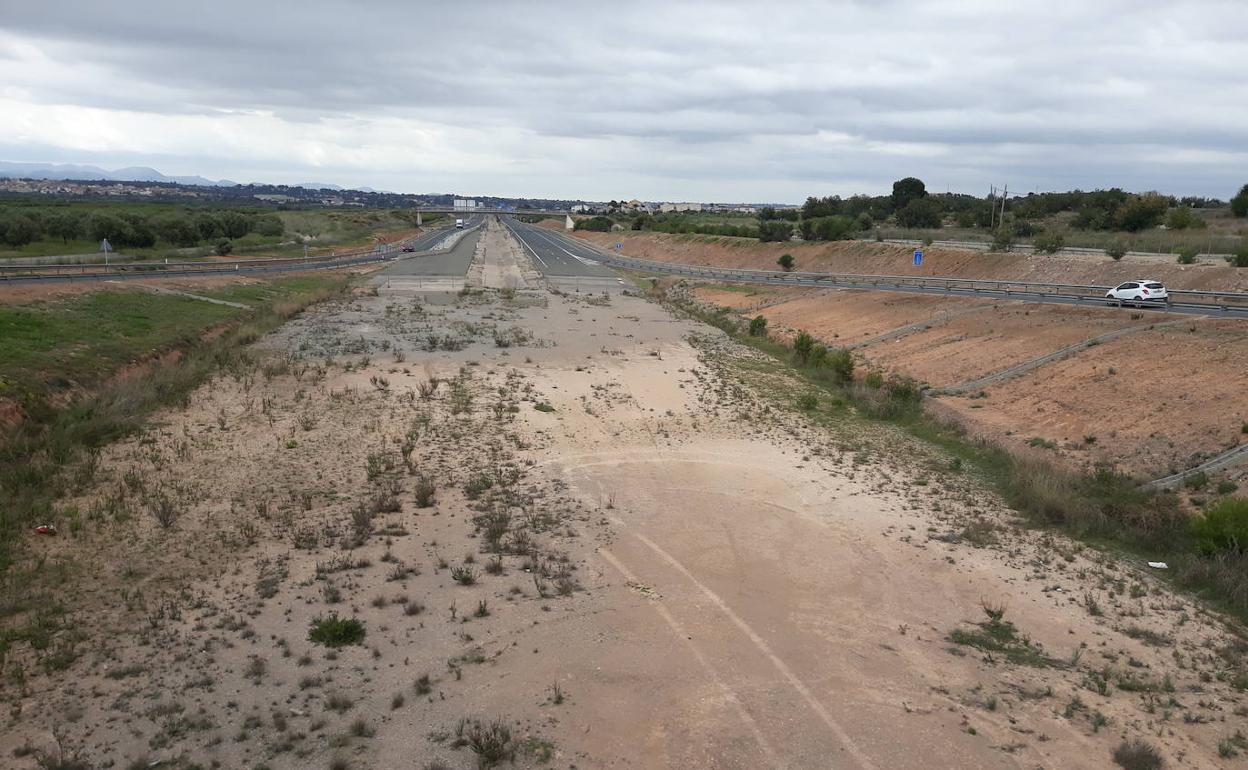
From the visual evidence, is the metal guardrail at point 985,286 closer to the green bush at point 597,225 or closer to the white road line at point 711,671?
the white road line at point 711,671

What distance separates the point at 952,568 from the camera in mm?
15805

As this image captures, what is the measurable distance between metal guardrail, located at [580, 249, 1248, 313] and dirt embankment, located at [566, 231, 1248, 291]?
2.92 meters

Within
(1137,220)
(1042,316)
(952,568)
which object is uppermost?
(1137,220)

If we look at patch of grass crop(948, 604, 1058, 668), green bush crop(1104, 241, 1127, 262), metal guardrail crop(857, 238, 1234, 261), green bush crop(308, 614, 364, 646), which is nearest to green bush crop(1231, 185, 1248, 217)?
metal guardrail crop(857, 238, 1234, 261)

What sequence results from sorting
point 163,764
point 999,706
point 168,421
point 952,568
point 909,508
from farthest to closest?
point 168,421 → point 909,508 → point 952,568 → point 999,706 → point 163,764

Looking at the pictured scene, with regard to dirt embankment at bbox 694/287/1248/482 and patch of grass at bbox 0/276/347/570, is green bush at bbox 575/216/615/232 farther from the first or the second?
patch of grass at bbox 0/276/347/570

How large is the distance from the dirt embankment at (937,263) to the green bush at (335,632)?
165 feet

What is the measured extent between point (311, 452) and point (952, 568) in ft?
51.9

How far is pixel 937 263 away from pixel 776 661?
6606cm

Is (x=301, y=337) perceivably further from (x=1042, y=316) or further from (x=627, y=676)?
(x=1042, y=316)

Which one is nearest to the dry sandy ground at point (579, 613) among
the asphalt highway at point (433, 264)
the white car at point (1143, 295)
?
the white car at point (1143, 295)

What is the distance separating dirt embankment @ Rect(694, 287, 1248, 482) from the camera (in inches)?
915

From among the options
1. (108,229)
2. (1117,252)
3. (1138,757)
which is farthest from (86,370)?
(108,229)

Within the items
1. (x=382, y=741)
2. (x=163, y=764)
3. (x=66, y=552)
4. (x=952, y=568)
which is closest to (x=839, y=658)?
(x=952, y=568)
